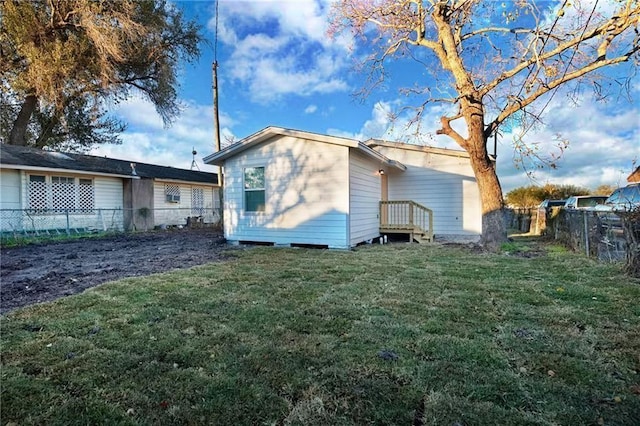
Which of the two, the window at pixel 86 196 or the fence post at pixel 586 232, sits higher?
the window at pixel 86 196

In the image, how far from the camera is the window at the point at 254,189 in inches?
379

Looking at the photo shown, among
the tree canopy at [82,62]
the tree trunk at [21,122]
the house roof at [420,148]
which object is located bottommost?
the house roof at [420,148]

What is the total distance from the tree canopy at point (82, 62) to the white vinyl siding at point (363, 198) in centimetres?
1036

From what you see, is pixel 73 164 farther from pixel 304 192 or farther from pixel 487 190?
pixel 487 190

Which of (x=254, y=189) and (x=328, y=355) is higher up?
(x=254, y=189)

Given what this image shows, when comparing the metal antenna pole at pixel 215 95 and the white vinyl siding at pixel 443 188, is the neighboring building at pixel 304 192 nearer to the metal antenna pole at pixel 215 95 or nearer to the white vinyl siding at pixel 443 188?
the white vinyl siding at pixel 443 188

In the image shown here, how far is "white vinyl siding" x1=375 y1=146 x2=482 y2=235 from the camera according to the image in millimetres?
12391

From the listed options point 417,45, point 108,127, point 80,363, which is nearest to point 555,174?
point 417,45

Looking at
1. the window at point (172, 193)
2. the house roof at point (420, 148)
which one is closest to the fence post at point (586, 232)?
the house roof at point (420, 148)

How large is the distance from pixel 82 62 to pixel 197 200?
9.16 meters

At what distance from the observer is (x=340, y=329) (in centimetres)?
307

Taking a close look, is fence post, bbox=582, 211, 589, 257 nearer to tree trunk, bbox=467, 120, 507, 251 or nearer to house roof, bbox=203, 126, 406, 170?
tree trunk, bbox=467, 120, 507, 251

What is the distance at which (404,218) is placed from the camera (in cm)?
1180

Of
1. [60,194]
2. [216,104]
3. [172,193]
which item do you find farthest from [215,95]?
[60,194]
